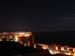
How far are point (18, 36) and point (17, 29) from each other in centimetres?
15

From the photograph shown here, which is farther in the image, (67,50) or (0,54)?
(67,50)

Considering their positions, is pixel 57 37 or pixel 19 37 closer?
pixel 19 37

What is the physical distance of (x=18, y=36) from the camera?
349 cm

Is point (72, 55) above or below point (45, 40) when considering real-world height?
below

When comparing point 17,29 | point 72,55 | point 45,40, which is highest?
point 17,29

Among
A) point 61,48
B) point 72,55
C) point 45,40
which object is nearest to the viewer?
point 72,55

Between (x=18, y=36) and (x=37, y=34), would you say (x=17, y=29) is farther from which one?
(x=37, y=34)

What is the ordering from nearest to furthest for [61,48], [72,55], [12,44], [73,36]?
[12,44]
[72,55]
[61,48]
[73,36]

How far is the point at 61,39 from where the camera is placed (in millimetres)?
3984

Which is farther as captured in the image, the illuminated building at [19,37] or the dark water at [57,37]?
the dark water at [57,37]

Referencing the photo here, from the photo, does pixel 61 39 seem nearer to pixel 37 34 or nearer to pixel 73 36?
pixel 73 36

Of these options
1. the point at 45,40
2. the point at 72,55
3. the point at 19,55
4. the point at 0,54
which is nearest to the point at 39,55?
the point at 19,55

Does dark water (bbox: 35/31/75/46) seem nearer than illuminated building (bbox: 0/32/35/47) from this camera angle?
No

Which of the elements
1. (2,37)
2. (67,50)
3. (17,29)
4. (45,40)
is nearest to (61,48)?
(67,50)
